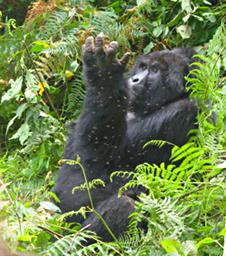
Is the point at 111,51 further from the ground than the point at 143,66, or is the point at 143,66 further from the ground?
the point at 111,51

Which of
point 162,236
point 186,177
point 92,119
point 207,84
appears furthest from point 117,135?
point 162,236

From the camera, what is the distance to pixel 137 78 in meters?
4.76

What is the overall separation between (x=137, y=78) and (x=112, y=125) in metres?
0.60

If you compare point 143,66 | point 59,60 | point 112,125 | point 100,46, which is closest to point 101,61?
point 100,46

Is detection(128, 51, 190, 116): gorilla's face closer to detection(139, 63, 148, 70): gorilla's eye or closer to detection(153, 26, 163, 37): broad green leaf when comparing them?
detection(139, 63, 148, 70): gorilla's eye

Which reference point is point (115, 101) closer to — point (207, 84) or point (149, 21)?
point (207, 84)

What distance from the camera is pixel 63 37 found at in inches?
219

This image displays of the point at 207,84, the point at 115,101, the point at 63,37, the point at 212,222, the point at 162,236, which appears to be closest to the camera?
the point at 162,236

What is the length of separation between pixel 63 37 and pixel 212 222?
9.61 ft

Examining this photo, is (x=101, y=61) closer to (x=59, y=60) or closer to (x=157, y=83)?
(x=157, y=83)

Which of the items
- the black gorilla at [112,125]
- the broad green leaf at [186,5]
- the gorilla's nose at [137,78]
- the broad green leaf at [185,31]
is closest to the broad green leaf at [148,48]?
the broad green leaf at [185,31]

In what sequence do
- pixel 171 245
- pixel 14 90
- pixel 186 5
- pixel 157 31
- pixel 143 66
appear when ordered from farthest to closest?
1. pixel 157 31
2. pixel 186 5
3. pixel 14 90
4. pixel 143 66
5. pixel 171 245

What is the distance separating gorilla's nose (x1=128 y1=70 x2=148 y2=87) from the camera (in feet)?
15.4

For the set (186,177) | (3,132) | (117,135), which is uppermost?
(186,177)
